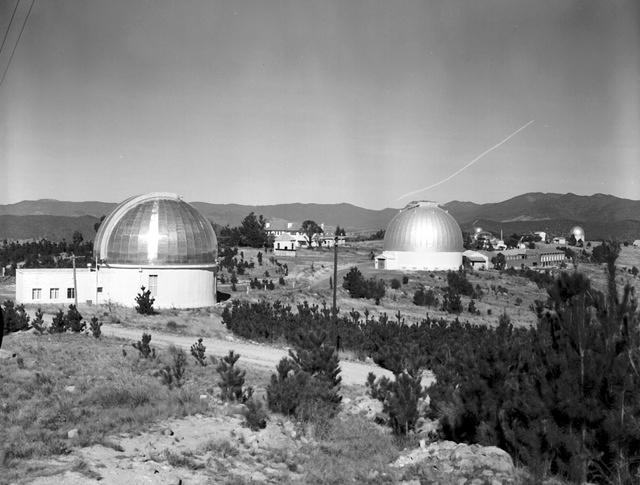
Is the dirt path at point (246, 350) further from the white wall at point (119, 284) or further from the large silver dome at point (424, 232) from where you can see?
the large silver dome at point (424, 232)

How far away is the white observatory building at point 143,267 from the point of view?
34.2 metres

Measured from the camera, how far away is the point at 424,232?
64562 mm

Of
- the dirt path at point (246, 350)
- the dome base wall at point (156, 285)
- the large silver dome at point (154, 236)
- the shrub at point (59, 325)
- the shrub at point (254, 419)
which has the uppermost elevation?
the large silver dome at point (154, 236)

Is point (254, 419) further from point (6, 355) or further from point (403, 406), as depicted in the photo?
point (6, 355)

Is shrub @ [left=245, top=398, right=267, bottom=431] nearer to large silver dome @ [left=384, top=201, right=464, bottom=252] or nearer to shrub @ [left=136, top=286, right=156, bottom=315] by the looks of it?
shrub @ [left=136, top=286, right=156, bottom=315]

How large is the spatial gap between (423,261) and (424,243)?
1991mm

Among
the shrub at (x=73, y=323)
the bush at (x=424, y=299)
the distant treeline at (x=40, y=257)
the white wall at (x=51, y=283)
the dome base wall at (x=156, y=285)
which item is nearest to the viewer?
the shrub at (x=73, y=323)

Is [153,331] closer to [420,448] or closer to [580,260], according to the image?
[420,448]

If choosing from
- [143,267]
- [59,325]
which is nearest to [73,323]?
[59,325]

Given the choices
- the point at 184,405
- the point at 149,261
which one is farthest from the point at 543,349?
the point at 149,261

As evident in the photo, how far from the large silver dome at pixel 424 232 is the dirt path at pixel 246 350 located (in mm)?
40766

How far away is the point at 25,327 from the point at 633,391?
24479 millimetres

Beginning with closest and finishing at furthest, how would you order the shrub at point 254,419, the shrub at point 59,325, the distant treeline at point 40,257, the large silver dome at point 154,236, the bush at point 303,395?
the shrub at point 254,419 → the bush at point 303,395 → the shrub at point 59,325 → the large silver dome at point 154,236 → the distant treeline at point 40,257

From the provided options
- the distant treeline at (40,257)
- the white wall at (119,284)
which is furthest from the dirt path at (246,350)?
the distant treeline at (40,257)
